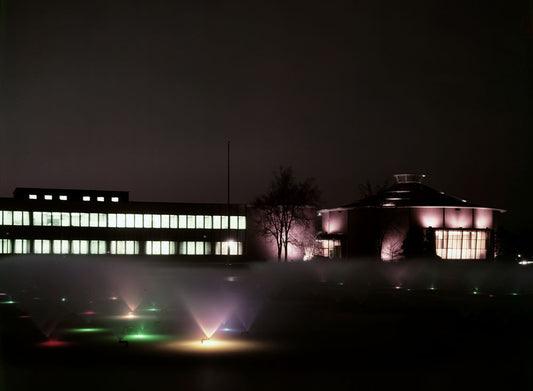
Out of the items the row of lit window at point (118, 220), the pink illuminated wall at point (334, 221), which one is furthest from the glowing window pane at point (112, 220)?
the pink illuminated wall at point (334, 221)

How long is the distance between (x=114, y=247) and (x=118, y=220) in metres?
3.33

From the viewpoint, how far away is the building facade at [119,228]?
89.7 meters

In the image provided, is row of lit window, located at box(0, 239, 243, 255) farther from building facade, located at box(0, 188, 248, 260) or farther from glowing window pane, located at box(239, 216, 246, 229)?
glowing window pane, located at box(239, 216, 246, 229)

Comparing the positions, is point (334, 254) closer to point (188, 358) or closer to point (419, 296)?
point (419, 296)

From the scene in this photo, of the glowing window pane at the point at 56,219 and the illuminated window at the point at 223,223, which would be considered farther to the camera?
the illuminated window at the point at 223,223

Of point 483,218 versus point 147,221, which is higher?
point 483,218

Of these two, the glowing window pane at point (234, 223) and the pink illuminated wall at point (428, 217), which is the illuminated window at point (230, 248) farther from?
the pink illuminated wall at point (428, 217)

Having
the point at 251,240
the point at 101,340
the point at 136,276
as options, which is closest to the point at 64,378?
the point at 101,340

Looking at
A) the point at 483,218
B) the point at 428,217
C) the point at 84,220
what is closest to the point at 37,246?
the point at 84,220

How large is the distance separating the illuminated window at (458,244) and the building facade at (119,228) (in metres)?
23.8

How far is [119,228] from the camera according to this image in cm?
9219

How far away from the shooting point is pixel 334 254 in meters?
90.4

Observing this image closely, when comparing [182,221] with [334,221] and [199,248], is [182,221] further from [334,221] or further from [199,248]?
[334,221]

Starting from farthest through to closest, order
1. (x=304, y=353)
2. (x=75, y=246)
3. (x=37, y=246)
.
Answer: (x=75, y=246) < (x=37, y=246) < (x=304, y=353)
